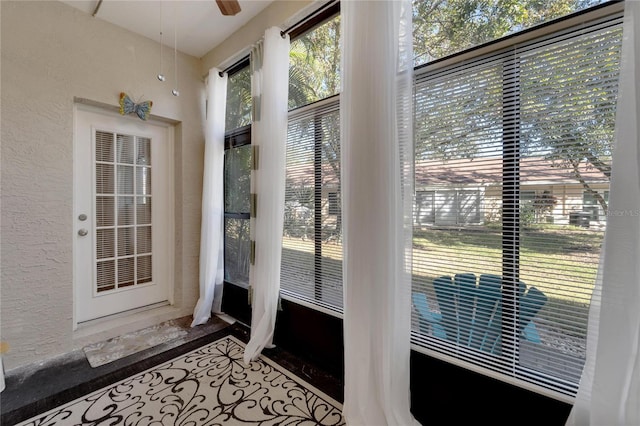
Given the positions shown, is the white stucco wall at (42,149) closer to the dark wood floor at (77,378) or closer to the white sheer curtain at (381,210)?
the dark wood floor at (77,378)

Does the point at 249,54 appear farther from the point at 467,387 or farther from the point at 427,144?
the point at 467,387

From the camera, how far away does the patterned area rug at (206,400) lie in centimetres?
140

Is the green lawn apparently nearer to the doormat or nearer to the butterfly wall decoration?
the doormat

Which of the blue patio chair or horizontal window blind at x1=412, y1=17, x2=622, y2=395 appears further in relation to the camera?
the blue patio chair

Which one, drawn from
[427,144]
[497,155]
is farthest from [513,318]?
[427,144]

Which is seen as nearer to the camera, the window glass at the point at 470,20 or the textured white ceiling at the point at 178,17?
the window glass at the point at 470,20

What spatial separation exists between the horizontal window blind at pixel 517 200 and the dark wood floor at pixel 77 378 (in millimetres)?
798

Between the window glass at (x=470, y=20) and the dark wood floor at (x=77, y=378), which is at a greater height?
the window glass at (x=470, y=20)

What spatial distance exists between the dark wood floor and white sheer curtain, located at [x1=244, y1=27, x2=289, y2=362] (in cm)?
30

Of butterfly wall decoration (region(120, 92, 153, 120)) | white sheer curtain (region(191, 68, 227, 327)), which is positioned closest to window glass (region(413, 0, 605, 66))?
white sheer curtain (region(191, 68, 227, 327))

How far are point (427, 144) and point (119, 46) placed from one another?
8.85ft

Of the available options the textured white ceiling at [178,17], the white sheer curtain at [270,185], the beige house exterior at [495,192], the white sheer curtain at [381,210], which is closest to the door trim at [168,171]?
the textured white ceiling at [178,17]

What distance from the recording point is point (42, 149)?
192 centimetres

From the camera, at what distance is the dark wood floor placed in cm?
150
